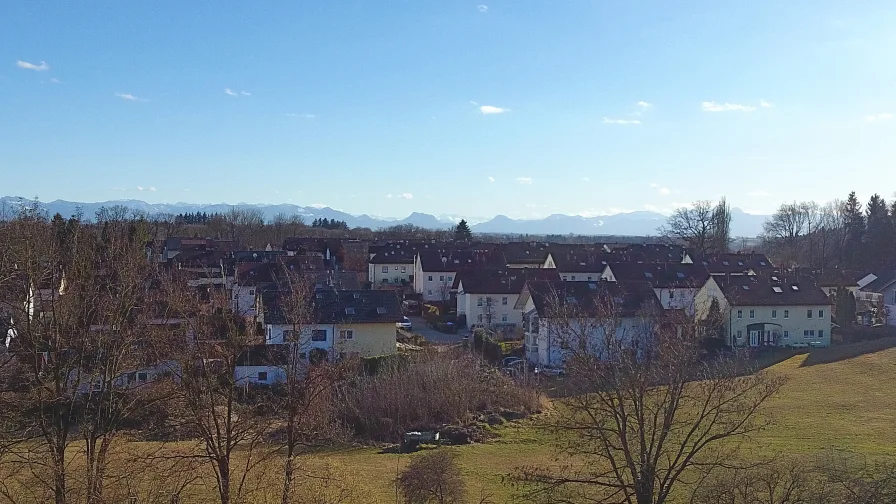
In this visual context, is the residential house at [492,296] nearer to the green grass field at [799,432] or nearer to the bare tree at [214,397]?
the green grass field at [799,432]

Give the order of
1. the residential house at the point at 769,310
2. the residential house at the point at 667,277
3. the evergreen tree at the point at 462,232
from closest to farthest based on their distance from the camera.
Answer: the residential house at the point at 769,310, the residential house at the point at 667,277, the evergreen tree at the point at 462,232

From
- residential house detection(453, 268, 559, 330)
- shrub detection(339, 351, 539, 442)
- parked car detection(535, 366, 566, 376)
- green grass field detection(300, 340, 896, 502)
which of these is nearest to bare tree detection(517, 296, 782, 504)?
green grass field detection(300, 340, 896, 502)

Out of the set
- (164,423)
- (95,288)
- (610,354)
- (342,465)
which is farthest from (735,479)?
(164,423)

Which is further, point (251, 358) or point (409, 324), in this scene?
point (409, 324)

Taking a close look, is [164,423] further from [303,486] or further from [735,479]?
[735,479]

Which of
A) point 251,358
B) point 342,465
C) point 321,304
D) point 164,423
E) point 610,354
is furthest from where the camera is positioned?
point 321,304

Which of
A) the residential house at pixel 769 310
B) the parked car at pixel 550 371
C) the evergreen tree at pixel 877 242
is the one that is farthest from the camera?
the evergreen tree at pixel 877 242

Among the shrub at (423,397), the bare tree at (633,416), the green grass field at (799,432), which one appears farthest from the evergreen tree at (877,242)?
the bare tree at (633,416)
